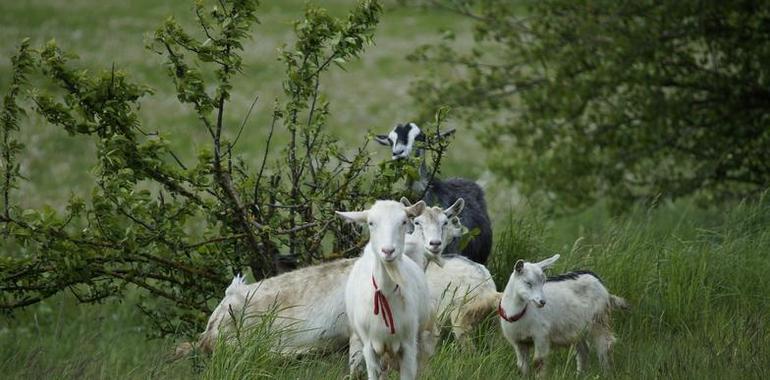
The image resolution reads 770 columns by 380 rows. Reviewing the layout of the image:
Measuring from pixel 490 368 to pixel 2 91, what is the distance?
23.2 meters

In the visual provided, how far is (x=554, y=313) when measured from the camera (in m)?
8.18

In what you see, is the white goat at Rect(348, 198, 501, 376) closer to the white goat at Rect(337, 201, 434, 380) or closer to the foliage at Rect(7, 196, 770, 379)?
the foliage at Rect(7, 196, 770, 379)

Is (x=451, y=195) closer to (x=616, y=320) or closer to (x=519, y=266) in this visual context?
(x=616, y=320)

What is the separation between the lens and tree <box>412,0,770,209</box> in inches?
520

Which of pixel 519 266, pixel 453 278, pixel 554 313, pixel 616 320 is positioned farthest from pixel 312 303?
pixel 616 320

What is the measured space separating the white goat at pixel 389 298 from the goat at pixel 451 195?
2949mm

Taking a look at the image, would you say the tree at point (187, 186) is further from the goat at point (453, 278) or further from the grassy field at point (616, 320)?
the goat at point (453, 278)

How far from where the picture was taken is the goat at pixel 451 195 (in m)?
10.3

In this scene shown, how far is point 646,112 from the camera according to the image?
13.4 m

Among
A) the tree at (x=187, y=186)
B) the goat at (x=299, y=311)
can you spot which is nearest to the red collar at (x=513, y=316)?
the goat at (x=299, y=311)

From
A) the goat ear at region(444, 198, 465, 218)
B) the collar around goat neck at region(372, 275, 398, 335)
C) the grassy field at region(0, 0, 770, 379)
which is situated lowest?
the grassy field at region(0, 0, 770, 379)

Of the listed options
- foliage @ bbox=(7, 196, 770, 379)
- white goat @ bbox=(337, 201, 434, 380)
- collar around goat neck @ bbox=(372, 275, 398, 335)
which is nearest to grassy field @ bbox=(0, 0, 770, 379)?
foliage @ bbox=(7, 196, 770, 379)

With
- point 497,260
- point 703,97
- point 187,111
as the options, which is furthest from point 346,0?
point 497,260

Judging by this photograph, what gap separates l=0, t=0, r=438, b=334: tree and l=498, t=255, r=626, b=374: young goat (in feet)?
4.80
